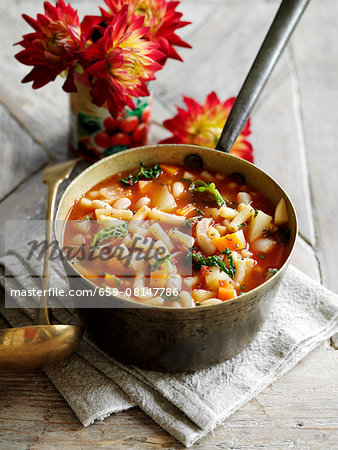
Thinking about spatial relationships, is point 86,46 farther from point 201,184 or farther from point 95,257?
point 95,257

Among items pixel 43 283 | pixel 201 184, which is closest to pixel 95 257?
pixel 43 283

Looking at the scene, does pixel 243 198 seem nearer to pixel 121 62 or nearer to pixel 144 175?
pixel 144 175

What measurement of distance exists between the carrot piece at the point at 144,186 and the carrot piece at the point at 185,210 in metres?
0.12

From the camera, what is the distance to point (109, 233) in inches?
62.3

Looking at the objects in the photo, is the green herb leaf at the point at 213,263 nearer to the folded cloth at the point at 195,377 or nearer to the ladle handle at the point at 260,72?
the folded cloth at the point at 195,377

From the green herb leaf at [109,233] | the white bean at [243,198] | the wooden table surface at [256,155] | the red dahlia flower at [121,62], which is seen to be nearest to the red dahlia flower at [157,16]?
the red dahlia flower at [121,62]

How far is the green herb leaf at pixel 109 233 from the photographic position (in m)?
1.57

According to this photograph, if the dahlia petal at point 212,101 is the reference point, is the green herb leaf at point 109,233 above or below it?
below

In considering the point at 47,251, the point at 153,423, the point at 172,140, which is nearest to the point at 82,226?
the point at 47,251

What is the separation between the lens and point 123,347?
153 centimetres

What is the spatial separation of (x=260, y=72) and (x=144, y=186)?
0.49m

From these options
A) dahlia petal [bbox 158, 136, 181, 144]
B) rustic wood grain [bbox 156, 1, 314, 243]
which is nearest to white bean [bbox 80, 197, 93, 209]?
dahlia petal [bbox 158, 136, 181, 144]

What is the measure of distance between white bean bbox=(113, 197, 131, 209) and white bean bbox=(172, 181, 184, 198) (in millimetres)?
139

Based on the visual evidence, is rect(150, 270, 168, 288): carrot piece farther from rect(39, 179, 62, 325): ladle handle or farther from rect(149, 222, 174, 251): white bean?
rect(39, 179, 62, 325): ladle handle
